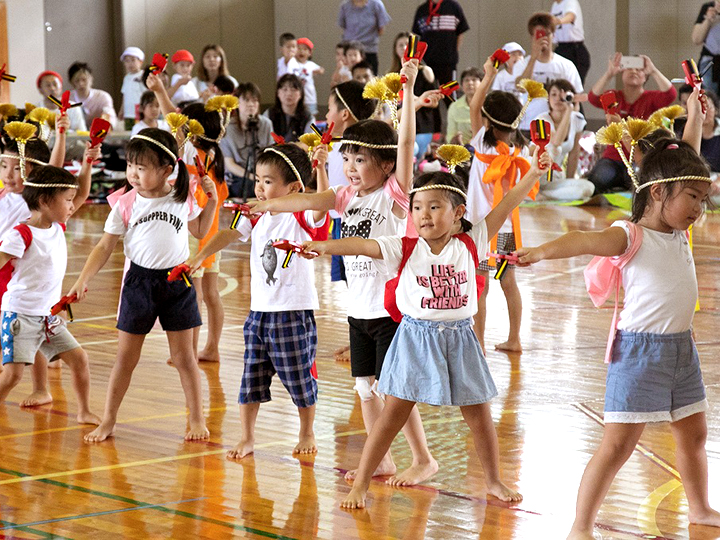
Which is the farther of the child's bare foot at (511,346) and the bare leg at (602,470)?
the child's bare foot at (511,346)

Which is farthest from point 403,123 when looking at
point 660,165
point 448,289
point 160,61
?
point 160,61

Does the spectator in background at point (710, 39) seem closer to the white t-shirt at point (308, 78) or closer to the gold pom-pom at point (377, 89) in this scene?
the white t-shirt at point (308, 78)

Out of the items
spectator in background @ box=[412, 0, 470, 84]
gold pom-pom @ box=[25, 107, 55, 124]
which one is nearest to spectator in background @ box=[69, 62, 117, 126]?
spectator in background @ box=[412, 0, 470, 84]

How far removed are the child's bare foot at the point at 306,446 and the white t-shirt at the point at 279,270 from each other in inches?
22.0

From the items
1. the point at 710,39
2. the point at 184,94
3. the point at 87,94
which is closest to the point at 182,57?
the point at 184,94

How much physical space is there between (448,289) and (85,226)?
8975 mm

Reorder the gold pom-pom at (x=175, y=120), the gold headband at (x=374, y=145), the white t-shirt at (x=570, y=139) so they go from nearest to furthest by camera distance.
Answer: the gold headband at (x=374, y=145) < the gold pom-pom at (x=175, y=120) < the white t-shirt at (x=570, y=139)

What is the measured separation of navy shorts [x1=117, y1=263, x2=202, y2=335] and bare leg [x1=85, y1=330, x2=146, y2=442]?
0.05 meters

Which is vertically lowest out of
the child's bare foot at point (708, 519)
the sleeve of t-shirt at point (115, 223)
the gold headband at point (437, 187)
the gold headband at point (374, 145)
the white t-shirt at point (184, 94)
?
the child's bare foot at point (708, 519)

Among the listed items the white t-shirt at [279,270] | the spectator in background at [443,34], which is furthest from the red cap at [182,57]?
the white t-shirt at [279,270]

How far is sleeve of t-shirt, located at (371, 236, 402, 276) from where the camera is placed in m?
3.91

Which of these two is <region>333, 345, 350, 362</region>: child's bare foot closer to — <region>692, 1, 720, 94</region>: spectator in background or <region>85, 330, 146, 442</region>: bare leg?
<region>85, 330, 146, 442</region>: bare leg

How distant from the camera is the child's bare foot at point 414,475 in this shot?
429cm

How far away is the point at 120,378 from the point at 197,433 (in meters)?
0.42
